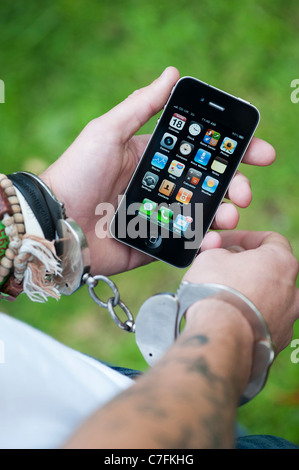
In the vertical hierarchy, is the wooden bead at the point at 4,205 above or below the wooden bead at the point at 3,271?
above

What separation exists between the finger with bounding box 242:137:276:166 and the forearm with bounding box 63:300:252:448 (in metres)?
0.47

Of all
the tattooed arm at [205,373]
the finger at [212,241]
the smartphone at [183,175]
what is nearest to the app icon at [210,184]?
the smartphone at [183,175]

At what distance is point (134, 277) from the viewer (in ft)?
4.85

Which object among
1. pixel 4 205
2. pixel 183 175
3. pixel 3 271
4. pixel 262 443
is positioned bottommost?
pixel 262 443

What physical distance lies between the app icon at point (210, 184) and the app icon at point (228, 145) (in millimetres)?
63

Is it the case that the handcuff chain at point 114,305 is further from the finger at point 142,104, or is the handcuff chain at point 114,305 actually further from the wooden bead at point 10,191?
the finger at point 142,104

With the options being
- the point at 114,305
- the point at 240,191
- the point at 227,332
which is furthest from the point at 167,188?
the point at 227,332

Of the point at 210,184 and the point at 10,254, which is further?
the point at 210,184

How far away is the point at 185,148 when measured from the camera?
1.02 meters

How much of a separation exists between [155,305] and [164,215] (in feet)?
0.95

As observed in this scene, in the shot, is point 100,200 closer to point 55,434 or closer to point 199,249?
point 199,249

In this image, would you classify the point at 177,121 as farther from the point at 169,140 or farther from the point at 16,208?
the point at 16,208

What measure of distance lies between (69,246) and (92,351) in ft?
1.99

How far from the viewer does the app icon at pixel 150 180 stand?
1.02 m
